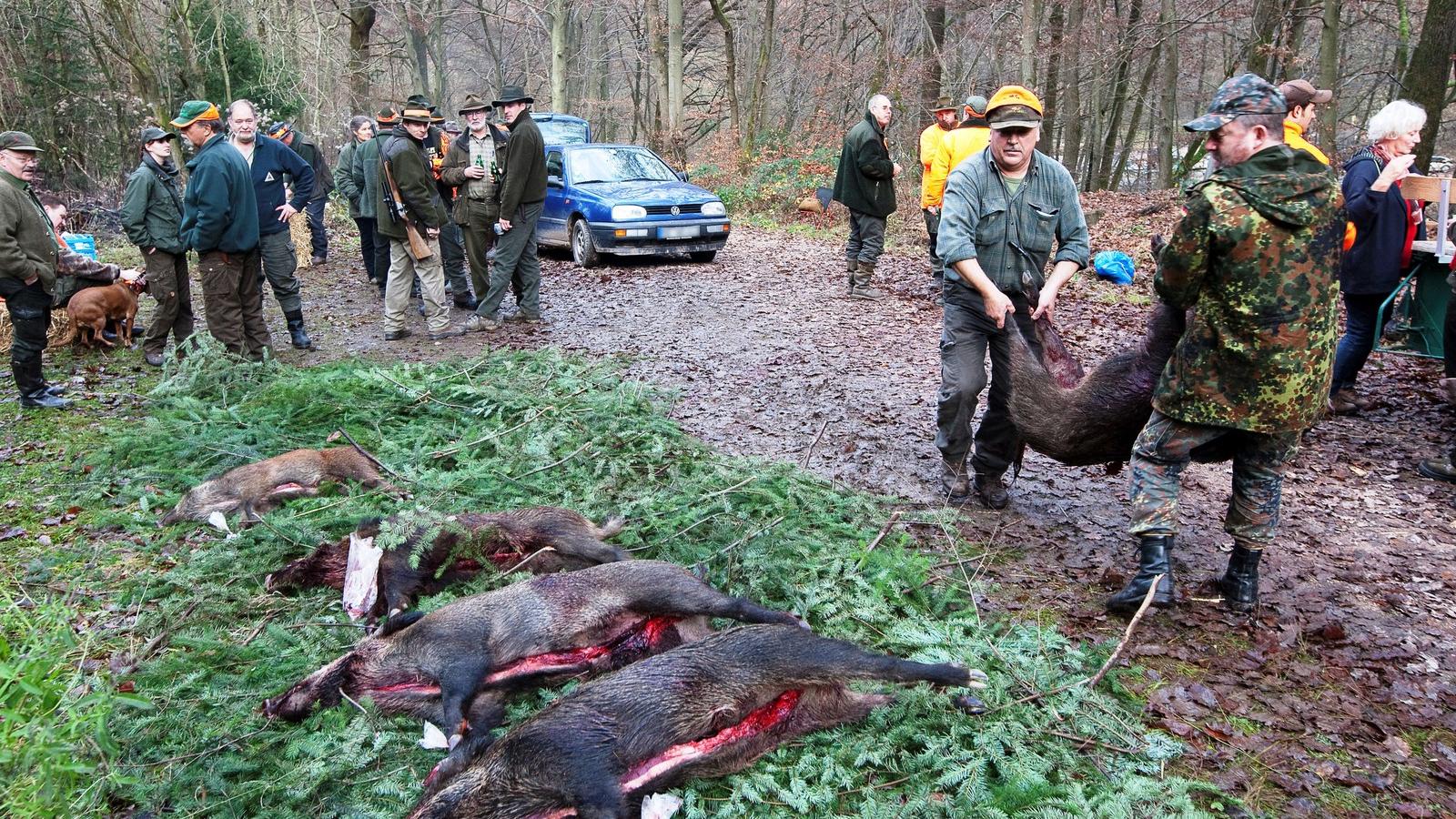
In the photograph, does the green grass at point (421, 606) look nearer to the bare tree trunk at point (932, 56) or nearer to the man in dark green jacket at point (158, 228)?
the man in dark green jacket at point (158, 228)

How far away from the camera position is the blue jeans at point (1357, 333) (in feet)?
21.8

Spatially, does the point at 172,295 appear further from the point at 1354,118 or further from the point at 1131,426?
the point at 1354,118

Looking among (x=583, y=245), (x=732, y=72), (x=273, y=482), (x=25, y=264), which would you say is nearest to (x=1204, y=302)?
(x=273, y=482)

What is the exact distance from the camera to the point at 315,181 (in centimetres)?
1294

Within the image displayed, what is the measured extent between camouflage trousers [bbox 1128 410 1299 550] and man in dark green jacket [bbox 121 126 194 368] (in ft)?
25.1

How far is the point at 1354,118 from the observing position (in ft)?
95.6

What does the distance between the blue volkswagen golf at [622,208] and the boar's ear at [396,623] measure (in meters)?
10.4

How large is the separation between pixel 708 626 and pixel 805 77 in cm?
2840

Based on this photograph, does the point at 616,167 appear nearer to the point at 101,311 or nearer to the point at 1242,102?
the point at 101,311

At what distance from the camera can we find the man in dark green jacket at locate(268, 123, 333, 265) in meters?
12.1

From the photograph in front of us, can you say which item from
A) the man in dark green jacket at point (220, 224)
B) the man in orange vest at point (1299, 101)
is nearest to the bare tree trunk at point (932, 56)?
the man in orange vest at point (1299, 101)

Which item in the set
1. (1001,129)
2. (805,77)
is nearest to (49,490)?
(1001,129)

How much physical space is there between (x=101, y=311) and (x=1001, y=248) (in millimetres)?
8751

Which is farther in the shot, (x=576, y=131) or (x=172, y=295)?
(x=576, y=131)
